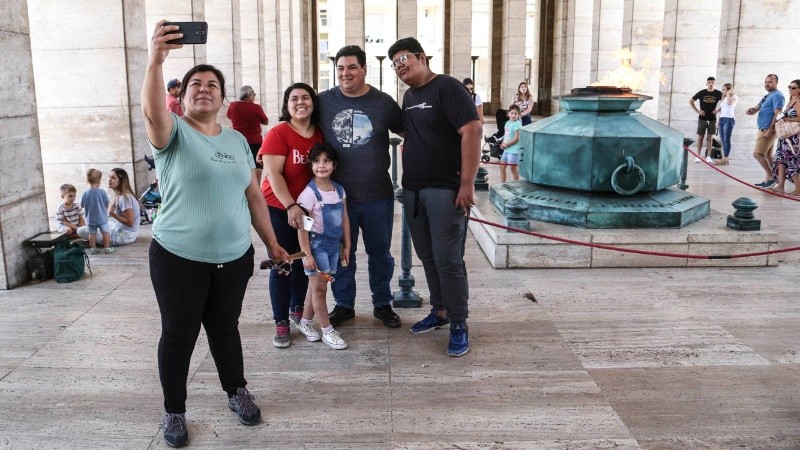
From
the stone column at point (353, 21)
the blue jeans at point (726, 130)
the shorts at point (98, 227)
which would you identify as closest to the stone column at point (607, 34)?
the stone column at point (353, 21)

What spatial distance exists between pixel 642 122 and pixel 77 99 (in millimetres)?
7542

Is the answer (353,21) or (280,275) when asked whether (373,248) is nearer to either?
(280,275)

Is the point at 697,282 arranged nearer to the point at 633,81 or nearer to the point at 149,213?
the point at 633,81

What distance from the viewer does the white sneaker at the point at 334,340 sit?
496 centimetres

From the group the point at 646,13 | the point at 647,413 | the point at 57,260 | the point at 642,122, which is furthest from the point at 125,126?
the point at 646,13

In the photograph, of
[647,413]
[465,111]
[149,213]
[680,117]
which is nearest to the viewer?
[647,413]

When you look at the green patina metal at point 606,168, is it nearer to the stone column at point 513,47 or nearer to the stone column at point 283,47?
the stone column at point 283,47

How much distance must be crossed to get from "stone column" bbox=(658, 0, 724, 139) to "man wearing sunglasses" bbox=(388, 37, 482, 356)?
1522cm

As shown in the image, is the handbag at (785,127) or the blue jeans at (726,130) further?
the blue jeans at (726,130)

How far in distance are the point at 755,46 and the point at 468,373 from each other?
525 inches

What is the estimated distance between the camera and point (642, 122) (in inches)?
309

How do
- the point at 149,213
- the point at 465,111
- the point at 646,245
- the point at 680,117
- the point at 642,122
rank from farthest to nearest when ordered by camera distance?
the point at 680,117 < the point at 149,213 < the point at 642,122 < the point at 646,245 < the point at 465,111

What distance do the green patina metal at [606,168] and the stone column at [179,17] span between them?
345 inches

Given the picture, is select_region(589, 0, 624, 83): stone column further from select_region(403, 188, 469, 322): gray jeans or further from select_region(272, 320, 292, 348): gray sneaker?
select_region(272, 320, 292, 348): gray sneaker
